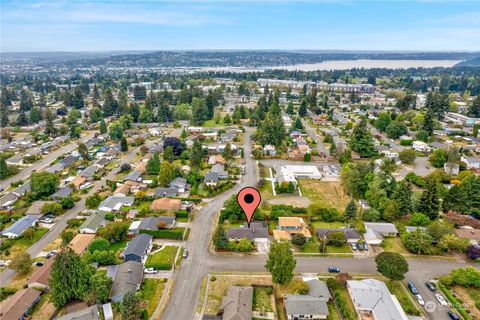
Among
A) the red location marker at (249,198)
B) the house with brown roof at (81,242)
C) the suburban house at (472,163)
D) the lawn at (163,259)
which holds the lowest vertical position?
the lawn at (163,259)

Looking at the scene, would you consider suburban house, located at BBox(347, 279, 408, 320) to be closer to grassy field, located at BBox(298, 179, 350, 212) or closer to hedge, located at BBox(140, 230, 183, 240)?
grassy field, located at BBox(298, 179, 350, 212)

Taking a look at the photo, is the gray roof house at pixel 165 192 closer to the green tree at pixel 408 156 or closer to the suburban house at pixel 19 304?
the suburban house at pixel 19 304

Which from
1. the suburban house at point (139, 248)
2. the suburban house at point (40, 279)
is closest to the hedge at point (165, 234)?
the suburban house at point (139, 248)

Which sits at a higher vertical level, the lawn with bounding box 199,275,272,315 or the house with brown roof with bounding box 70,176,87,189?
the house with brown roof with bounding box 70,176,87,189

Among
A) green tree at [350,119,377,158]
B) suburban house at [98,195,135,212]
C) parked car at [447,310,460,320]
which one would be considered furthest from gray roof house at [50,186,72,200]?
green tree at [350,119,377,158]

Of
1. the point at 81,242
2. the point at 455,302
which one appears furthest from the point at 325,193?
the point at 81,242

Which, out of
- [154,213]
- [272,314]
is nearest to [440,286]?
[272,314]

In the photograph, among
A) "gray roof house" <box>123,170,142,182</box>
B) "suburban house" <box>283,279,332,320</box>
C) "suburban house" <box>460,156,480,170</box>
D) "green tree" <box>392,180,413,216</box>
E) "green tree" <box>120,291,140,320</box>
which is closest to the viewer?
"green tree" <box>120,291,140,320</box>
